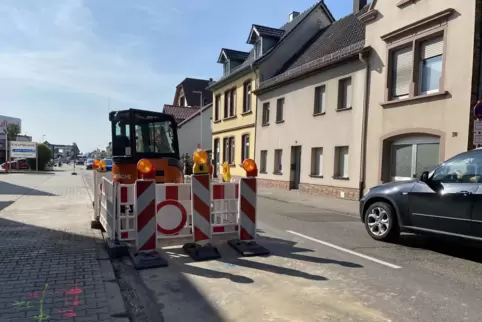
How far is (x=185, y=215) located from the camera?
648 centimetres

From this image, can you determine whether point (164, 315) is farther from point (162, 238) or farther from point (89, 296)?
point (162, 238)

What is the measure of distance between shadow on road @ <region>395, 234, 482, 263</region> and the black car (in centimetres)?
18

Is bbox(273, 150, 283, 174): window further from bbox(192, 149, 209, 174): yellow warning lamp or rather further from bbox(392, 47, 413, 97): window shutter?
bbox(192, 149, 209, 174): yellow warning lamp

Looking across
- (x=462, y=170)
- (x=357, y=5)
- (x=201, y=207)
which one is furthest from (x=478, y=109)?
(x=357, y=5)

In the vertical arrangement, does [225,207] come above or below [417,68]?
below

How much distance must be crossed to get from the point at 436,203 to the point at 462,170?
676 millimetres

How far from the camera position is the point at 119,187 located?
6.13 m

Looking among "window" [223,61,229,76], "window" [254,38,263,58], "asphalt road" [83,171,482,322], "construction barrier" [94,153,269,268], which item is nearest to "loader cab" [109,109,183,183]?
"construction barrier" [94,153,269,268]

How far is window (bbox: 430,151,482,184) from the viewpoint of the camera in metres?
6.14

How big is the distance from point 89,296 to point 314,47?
67.6ft

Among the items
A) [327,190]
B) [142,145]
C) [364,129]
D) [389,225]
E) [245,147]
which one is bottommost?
[327,190]

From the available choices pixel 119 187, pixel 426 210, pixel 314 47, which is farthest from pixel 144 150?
pixel 314 47

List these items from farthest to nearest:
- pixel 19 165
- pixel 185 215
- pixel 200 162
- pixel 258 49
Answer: pixel 19 165 < pixel 258 49 < pixel 185 215 < pixel 200 162

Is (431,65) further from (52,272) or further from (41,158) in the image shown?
(41,158)
